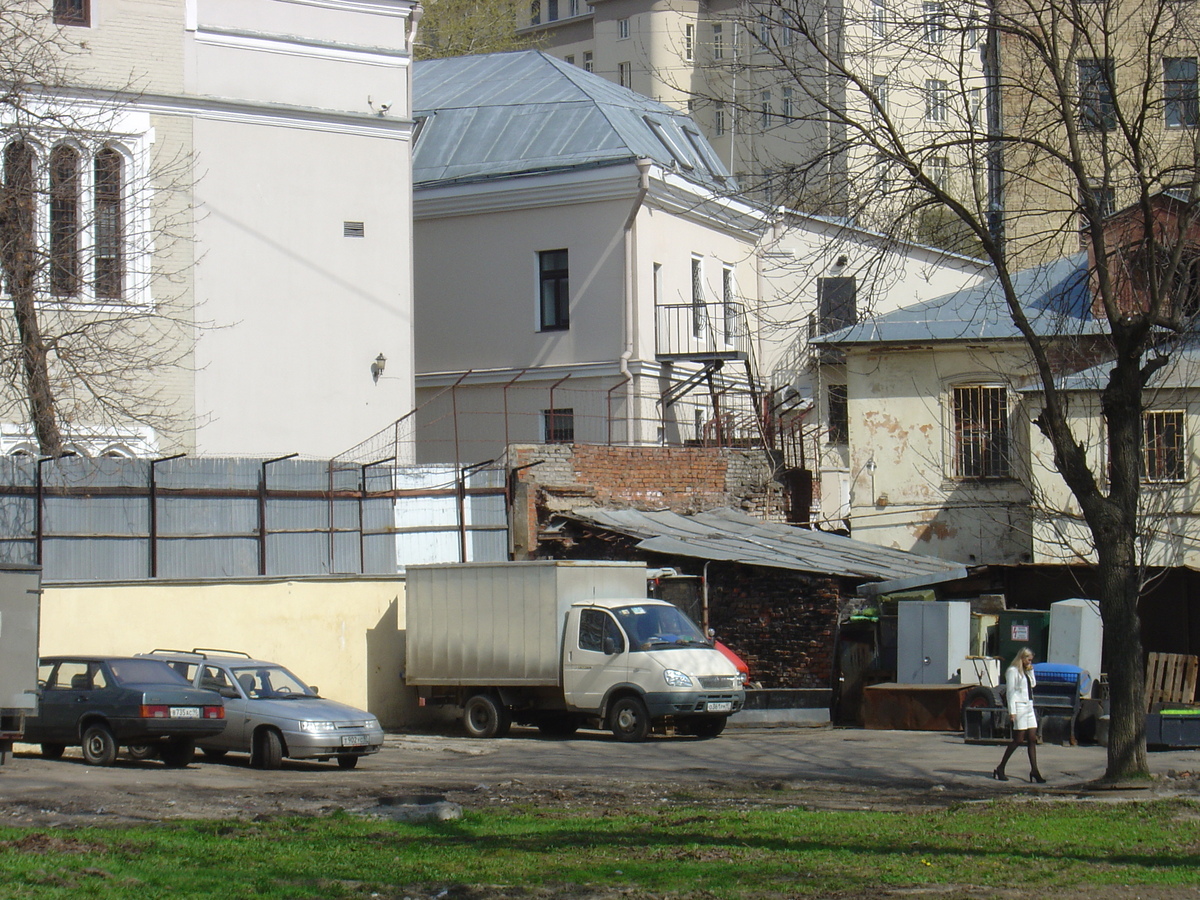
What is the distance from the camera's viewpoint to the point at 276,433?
26969mm

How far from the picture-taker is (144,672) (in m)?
17.3

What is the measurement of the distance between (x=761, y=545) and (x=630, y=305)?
8.73 meters

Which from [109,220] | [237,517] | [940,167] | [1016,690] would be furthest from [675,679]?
[109,220]

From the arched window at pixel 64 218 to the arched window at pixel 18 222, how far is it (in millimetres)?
634

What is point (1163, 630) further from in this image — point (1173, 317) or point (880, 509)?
point (1173, 317)

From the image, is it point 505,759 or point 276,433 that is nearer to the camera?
point 505,759

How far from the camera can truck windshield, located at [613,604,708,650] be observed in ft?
69.3

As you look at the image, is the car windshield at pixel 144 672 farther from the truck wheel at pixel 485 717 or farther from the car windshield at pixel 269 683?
the truck wheel at pixel 485 717

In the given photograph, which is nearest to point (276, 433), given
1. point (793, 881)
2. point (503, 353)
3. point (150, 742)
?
point (503, 353)

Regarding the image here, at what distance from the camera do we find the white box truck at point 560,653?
2089 centimetres

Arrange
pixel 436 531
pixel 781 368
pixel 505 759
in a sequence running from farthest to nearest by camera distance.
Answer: pixel 781 368
pixel 436 531
pixel 505 759

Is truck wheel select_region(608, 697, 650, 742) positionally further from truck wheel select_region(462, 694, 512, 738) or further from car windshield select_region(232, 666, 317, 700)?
car windshield select_region(232, 666, 317, 700)

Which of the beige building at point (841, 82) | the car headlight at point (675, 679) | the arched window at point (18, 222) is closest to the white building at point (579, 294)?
the car headlight at point (675, 679)

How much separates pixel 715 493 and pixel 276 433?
8.77 metres
